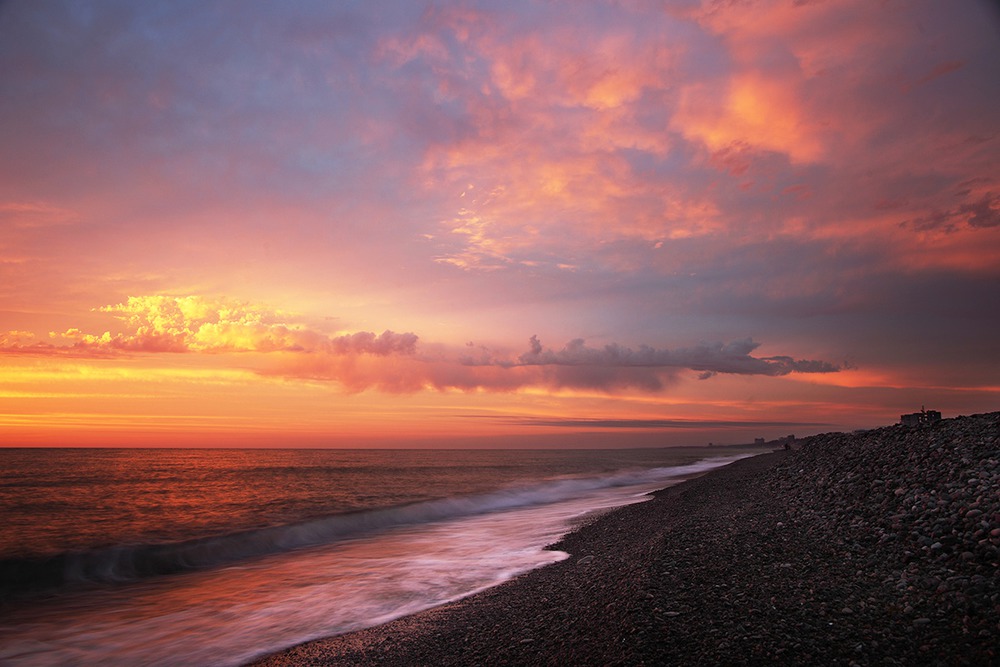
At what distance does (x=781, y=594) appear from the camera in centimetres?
661

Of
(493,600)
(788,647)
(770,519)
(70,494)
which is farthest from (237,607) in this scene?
(70,494)

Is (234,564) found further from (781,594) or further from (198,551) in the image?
(781,594)

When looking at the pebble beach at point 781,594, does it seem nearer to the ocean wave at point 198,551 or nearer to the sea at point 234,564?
the sea at point 234,564

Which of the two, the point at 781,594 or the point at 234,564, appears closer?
the point at 781,594

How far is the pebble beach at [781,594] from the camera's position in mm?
5340

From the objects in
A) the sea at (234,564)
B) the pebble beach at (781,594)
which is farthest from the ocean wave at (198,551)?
the pebble beach at (781,594)

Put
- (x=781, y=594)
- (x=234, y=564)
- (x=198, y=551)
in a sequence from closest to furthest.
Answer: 1. (x=781, y=594)
2. (x=234, y=564)
3. (x=198, y=551)

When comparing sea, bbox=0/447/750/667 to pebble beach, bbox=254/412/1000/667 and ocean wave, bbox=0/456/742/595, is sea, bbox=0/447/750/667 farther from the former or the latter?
pebble beach, bbox=254/412/1000/667

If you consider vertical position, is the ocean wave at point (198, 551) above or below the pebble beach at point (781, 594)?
below

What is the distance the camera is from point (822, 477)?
47.5 ft

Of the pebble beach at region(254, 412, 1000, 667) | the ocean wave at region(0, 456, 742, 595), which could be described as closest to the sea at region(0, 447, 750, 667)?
the ocean wave at region(0, 456, 742, 595)

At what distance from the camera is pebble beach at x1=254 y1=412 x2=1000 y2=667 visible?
210 inches

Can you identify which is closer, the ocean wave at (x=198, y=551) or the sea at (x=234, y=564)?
the sea at (x=234, y=564)

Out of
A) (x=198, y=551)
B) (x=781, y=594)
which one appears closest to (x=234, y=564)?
(x=198, y=551)
